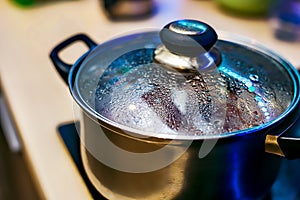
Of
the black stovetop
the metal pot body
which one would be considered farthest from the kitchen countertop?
the metal pot body

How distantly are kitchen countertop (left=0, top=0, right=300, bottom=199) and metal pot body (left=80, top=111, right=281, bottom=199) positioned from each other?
0.11 m

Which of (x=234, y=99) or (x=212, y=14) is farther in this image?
(x=212, y=14)

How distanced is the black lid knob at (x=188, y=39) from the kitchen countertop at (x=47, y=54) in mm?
248

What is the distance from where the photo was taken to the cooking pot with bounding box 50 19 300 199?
0.46 meters

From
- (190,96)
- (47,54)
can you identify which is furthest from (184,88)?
(47,54)

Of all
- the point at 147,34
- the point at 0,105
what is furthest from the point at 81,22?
the point at 147,34

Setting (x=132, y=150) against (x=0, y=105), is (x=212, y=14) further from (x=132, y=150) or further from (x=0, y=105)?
(x=132, y=150)

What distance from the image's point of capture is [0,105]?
114 cm

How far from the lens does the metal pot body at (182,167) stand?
0.45 metres

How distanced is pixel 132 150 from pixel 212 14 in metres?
0.78

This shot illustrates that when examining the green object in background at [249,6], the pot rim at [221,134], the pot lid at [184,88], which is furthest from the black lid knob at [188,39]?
the green object in background at [249,6]

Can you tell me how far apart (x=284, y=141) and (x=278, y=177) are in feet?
0.78

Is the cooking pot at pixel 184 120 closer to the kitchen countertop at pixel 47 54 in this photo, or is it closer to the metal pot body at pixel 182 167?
the metal pot body at pixel 182 167

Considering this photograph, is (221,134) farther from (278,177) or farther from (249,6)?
(249,6)
